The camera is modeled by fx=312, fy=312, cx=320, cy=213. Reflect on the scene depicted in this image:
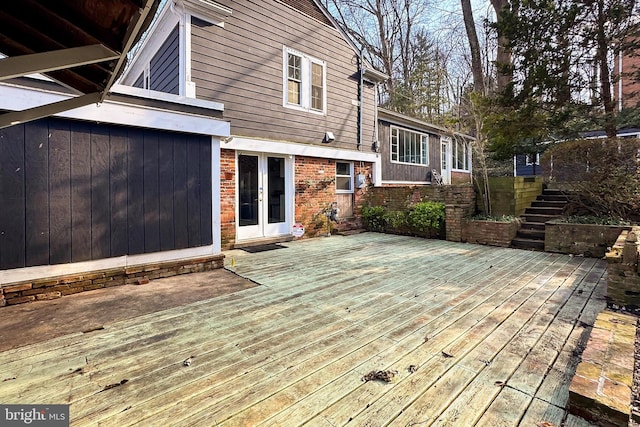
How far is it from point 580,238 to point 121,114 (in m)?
7.68

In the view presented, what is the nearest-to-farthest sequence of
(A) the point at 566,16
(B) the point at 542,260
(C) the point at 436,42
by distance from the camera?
(B) the point at 542,260 → (A) the point at 566,16 → (C) the point at 436,42

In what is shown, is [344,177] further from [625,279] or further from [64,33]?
[64,33]

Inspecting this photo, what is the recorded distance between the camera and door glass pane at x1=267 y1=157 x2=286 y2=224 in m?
7.29

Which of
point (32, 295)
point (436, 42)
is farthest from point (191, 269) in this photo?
point (436, 42)

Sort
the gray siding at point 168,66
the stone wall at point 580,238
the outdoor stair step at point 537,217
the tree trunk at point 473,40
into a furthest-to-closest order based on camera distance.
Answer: the tree trunk at point 473,40 < the outdoor stair step at point 537,217 < the gray siding at point 168,66 < the stone wall at point 580,238

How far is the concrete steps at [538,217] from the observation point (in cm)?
649

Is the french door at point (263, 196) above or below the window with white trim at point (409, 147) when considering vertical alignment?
below

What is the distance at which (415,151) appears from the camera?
490 inches

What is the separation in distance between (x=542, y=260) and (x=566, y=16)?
6.24 metres

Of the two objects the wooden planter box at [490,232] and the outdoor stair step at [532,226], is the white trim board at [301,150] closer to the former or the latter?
the wooden planter box at [490,232]

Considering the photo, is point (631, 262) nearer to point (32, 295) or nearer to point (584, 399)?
point (584, 399)

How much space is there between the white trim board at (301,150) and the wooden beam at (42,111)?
387 cm

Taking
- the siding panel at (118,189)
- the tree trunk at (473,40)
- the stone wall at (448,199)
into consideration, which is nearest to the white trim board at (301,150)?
the stone wall at (448,199)

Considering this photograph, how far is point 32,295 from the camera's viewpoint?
3.38 m
